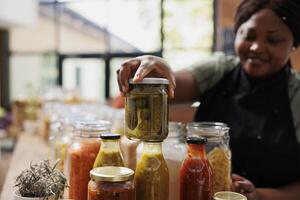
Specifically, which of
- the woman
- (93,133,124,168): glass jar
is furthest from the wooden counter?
the woman

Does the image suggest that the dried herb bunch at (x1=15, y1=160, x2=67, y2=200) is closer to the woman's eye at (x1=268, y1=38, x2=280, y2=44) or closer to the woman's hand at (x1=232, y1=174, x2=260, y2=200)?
the woman's hand at (x1=232, y1=174, x2=260, y2=200)

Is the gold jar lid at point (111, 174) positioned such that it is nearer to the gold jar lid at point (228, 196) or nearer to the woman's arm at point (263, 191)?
the gold jar lid at point (228, 196)

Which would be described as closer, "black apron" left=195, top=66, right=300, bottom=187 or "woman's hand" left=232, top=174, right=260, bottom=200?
"woman's hand" left=232, top=174, right=260, bottom=200

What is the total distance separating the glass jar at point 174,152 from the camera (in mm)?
715

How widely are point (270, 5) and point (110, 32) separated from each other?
376 cm

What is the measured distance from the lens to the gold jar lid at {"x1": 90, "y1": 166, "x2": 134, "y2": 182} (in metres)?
0.57


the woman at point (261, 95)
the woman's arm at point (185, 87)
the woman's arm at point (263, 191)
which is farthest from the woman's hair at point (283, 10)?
the woman's arm at point (263, 191)

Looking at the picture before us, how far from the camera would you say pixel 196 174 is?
64cm

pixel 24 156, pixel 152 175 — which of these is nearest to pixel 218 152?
pixel 152 175

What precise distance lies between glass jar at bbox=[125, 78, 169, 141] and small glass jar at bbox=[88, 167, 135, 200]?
72mm

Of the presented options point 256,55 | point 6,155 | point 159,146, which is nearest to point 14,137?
point 6,155

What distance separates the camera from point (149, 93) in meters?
0.63

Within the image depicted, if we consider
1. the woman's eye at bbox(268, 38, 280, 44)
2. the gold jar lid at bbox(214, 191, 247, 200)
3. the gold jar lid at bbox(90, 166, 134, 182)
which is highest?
the woman's eye at bbox(268, 38, 280, 44)

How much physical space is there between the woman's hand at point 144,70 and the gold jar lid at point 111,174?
0.46 ft
